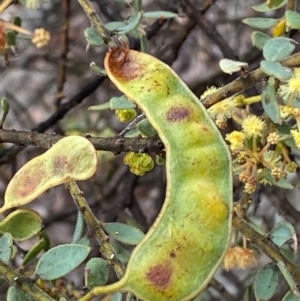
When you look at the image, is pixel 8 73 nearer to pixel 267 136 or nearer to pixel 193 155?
pixel 267 136

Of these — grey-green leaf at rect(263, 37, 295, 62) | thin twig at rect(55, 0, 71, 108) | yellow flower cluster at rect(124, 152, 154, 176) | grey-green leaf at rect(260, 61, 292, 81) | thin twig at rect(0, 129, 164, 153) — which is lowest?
thin twig at rect(55, 0, 71, 108)

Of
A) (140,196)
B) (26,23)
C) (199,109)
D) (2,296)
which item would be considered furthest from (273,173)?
(26,23)

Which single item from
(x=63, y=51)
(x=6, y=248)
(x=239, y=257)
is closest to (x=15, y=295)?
(x=6, y=248)

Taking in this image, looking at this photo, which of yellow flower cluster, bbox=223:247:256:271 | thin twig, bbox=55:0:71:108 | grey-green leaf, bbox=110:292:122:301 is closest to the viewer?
grey-green leaf, bbox=110:292:122:301

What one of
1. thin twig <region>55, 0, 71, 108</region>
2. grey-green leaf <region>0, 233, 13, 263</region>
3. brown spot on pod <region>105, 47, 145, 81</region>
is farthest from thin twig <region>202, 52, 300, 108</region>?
thin twig <region>55, 0, 71, 108</region>

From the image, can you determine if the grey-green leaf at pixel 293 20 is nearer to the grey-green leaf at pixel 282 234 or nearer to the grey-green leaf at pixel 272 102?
the grey-green leaf at pixel 272 102

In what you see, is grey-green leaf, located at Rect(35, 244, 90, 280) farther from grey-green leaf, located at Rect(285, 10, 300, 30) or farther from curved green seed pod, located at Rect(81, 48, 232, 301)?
grey-green leaf, located at Rect(285, 10, 300, 30)
